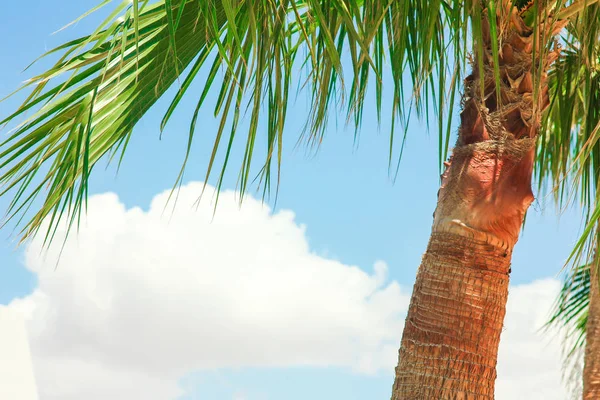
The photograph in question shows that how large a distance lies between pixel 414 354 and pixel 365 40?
984 mm

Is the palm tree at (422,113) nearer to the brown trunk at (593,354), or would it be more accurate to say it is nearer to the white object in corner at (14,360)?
the white object in corner at (14,360)

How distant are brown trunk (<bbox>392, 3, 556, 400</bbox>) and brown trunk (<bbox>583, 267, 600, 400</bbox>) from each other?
2214 mm

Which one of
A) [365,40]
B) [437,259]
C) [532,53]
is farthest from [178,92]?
[532,53]

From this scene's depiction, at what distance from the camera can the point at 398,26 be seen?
239cm

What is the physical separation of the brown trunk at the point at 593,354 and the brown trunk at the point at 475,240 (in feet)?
7.27

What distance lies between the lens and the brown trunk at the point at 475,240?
2.26 meters

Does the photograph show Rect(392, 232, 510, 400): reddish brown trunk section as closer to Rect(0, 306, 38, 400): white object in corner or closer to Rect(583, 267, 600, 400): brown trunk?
Rect(0, 306, 38, 400): white object in corner

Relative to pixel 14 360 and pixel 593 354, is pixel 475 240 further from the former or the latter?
pixel 593 354

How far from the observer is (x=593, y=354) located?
4457 millimetres

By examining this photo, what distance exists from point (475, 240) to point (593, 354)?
8.42 feet

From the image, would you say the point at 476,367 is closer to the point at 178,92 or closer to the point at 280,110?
the point at 280,110

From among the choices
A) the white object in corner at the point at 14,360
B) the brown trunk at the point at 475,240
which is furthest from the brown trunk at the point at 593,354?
the white object in corner at the point at 14,360

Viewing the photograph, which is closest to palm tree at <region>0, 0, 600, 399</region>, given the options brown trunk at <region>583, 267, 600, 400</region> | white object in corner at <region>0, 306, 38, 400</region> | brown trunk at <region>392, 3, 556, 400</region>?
brown trunk at <region>392, 3, 556, 400</region>

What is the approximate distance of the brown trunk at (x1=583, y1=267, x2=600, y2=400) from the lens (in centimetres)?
439
